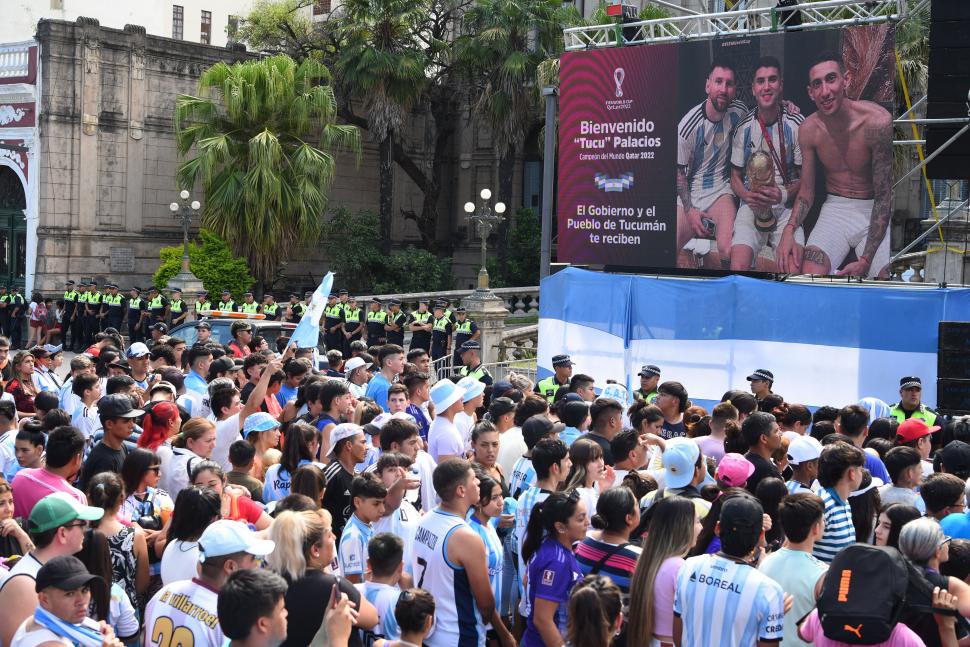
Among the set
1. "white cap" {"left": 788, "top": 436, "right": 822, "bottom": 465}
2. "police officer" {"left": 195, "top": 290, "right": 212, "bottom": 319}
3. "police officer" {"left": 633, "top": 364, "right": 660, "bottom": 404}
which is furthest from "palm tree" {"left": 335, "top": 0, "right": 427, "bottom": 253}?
"white cap" {"left": 788, "top": 436, "right": 822, "bottom": 465}

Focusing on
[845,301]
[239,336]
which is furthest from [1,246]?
[845,301]

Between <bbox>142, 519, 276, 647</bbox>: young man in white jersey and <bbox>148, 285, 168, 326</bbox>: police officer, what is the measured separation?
23496 millimetres

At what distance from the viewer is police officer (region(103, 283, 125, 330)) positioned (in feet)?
92.1

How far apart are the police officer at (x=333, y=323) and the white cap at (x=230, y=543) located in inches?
839

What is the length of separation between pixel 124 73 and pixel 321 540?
29105mm

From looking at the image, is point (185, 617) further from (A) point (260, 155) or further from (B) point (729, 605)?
(A) point (260, 155)

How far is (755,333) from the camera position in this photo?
15438 mm

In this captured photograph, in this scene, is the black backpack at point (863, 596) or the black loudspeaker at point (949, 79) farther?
the black loudspeaker at point (949, 79)

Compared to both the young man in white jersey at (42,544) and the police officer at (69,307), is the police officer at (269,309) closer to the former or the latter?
the police officer at (69,307)

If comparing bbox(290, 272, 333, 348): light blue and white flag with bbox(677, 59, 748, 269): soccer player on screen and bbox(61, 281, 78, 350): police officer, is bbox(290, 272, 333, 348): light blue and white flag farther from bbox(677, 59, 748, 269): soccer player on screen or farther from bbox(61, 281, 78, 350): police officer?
bbox(61, 281, 78, 350): police officer

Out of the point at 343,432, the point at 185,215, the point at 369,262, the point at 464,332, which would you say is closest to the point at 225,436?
the point at 343,432

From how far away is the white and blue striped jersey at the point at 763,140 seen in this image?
1667 cm

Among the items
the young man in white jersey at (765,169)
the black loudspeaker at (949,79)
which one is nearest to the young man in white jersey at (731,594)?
the black loudspeaker at (949,79)

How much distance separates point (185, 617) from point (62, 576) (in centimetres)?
55
